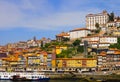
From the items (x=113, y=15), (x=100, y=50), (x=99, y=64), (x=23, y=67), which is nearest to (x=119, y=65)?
(x=99, y=64)

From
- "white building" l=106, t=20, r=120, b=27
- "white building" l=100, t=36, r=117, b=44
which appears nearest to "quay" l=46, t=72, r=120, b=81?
"white building" l=100, t=36, r=117, b=44

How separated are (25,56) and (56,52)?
16.0 feet

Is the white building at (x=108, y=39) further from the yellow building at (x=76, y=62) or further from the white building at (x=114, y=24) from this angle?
the yellow building at (x=76, y=62)

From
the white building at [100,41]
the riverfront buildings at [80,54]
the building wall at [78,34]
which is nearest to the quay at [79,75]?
the riverfront buildings at [80,54]

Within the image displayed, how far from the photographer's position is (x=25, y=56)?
5909cm

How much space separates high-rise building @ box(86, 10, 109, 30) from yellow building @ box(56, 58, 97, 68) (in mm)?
20104

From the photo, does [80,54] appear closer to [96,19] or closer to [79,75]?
[79,75]

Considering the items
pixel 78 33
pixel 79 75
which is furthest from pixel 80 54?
pixel 78 33

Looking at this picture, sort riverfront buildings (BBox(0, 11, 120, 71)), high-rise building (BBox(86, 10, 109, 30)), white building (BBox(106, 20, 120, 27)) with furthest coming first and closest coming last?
high-rise building (BBox(86, 10, 109, 30)) < white building (BBox(106, 20, 120, 27)) < riverfront buildings (BBox(0, 11, 120, 71))

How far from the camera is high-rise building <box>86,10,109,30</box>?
72.1 meters

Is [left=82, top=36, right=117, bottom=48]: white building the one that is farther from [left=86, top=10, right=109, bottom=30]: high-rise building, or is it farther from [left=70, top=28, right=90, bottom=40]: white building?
[left=86, top=10, right=109, bottom=30]: high-rise building

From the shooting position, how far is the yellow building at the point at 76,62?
52.4 meters

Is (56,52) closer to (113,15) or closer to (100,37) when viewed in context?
(100,37)

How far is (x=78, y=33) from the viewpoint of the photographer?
7150cm
